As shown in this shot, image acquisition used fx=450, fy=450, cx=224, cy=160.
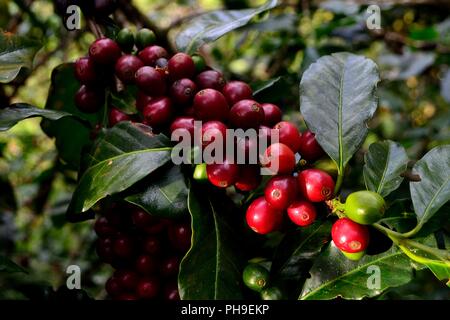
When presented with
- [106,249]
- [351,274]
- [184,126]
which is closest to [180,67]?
[184,126]

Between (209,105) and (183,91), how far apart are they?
105mm

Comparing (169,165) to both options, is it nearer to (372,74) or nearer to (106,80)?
(106,80)

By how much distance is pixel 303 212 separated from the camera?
926 mm

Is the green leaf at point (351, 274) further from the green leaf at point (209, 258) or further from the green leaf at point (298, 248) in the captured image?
the green leaf at point (209, 258)

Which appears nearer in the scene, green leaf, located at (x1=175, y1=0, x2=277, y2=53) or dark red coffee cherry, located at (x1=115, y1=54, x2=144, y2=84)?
dark red coffee cherry, located at (x1=115, y1=54, x2=144, y2=84)

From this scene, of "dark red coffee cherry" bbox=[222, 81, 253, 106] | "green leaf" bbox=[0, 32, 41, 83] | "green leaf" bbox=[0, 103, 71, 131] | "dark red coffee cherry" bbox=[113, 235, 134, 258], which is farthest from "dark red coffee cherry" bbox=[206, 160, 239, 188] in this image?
"green leaf" bbox=[0, 32, 41, 83]

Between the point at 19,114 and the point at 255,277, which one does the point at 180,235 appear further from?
the point at 19,114

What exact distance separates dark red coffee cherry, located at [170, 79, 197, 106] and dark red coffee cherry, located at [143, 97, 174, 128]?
23mm

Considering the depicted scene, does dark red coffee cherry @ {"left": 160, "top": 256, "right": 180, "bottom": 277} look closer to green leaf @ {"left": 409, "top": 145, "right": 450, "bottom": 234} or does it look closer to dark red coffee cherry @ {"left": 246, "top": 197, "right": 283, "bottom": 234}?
dark red coffee cherry @ {"left": 246, "top": 197, "right": 283, "bottom": 234}

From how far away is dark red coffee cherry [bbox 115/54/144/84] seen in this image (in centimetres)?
116

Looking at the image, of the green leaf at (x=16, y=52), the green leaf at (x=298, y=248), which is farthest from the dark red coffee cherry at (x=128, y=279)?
the green leaf at (x=16, y=52)

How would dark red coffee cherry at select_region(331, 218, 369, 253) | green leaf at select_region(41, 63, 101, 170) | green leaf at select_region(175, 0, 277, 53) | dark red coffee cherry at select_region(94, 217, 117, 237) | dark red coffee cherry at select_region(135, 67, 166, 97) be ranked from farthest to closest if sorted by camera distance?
green leaf at select_region(41, 63, 101, 170)
green leaf at select_region(175, 0, 277, 53)
dark red coffee cherry at select_region(94, 217, 117, 237)
dark red coffee cherry at select_region(135, 67, 166, 97)
dark red coffee cherry at select_region(331, 218, 369, 253)

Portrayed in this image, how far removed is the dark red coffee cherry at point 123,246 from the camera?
1.15 m

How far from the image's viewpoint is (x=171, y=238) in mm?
1086
